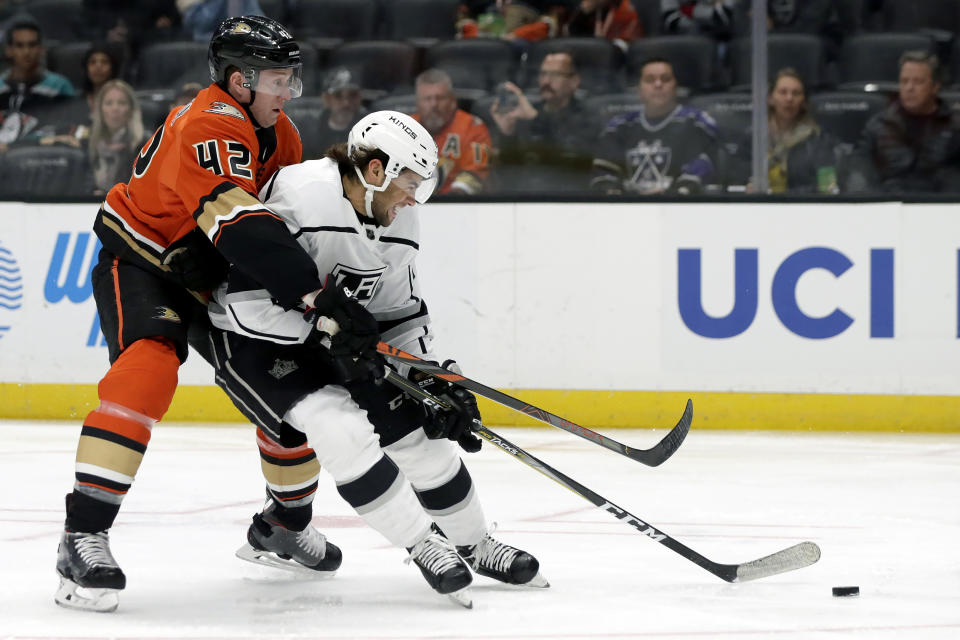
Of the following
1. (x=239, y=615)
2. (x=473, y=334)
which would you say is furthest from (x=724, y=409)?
(x=239, y=615)

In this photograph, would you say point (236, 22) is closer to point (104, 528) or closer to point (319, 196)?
point (319, 196)

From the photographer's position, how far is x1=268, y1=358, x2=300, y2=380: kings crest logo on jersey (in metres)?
2.51

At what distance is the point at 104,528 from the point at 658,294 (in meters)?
3.25

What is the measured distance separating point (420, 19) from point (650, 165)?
4.82ft

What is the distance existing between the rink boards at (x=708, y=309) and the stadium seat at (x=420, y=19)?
3.81 feet

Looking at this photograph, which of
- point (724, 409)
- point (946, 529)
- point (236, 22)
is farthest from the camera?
point (724, 409)

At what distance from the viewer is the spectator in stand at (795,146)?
546 cm

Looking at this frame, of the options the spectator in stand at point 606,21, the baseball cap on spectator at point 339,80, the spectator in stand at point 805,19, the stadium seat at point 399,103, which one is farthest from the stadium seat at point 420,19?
the spectator in stand at point 805,19

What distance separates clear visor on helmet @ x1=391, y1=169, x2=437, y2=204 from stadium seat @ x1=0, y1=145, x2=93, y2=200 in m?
3.54

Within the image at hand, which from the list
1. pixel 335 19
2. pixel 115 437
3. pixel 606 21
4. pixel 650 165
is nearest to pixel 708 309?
pixel 650 165

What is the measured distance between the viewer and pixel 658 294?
539cm

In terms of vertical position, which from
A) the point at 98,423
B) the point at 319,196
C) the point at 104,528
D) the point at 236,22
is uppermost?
the point at 236,22

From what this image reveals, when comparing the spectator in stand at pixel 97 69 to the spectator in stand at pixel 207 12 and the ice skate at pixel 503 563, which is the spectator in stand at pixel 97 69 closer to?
the spectator in stand at pixel 207 12

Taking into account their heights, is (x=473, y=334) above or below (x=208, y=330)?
below
